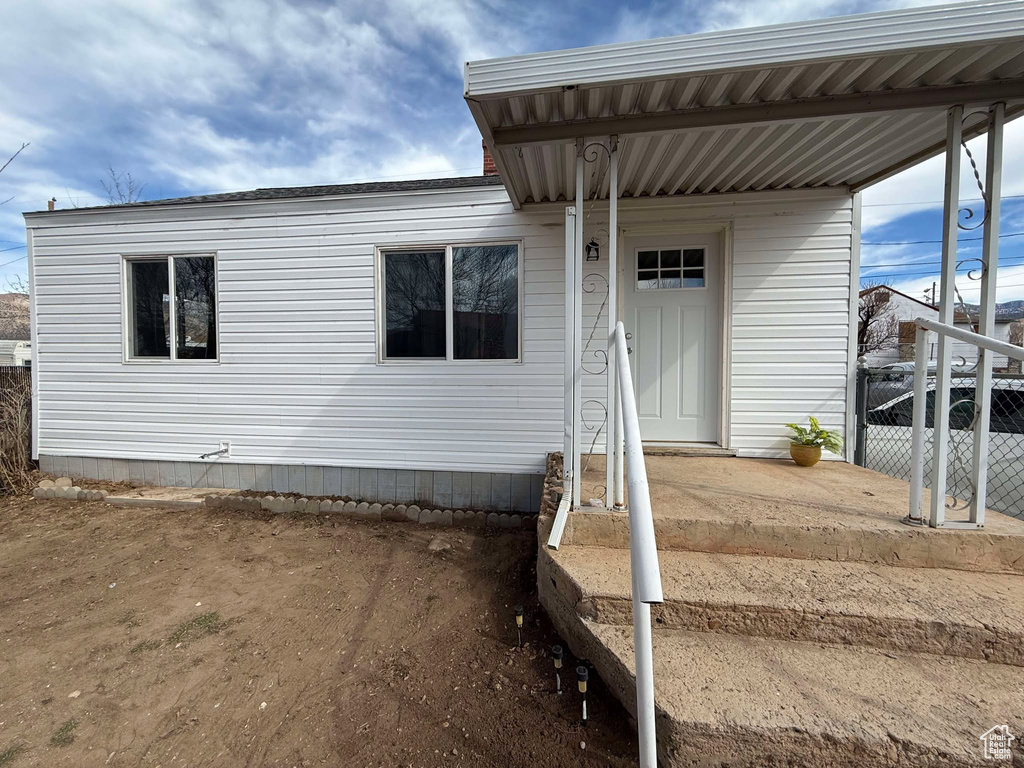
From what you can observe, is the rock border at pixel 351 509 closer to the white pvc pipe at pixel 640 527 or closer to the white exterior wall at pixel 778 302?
the white exterior wall at pixel 778 302

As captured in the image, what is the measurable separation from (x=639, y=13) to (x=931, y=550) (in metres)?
6.54

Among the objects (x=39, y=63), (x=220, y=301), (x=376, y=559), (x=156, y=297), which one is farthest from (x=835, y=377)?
(x=39, y=63)

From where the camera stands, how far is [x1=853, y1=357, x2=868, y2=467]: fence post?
12.2 feet

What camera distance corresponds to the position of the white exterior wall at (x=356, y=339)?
376 centimetres

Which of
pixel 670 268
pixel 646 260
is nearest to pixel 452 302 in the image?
pixel 646 260

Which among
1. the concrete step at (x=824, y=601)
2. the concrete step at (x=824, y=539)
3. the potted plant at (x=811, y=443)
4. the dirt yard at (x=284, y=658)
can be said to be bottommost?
the dirt yard at (x=284, y=658)

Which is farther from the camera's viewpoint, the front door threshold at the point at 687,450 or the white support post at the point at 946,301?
the front door threshold at the point at 687,450

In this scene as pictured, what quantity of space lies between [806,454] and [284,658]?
13.1 ft

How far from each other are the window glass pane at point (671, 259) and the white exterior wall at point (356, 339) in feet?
0.98

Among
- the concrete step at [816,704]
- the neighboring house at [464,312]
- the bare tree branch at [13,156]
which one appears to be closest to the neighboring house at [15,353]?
the bare tree branch at [13,156]

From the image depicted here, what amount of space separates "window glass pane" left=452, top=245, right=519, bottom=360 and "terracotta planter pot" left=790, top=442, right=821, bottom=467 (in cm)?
262

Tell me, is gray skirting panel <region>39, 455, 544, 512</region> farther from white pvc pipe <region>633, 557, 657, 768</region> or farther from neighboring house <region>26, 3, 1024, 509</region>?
white pvc pipe <region>633, 557, 657, 768</region>

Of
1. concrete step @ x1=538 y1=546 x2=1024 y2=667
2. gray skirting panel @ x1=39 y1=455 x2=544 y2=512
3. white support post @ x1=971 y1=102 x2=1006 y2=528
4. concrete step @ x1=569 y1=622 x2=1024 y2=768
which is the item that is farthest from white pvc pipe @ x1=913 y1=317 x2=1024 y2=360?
gray skirting panel @ x1=39 y1=455 x2=544 y2=512

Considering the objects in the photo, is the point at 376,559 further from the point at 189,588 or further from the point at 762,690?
the point at 762,690
